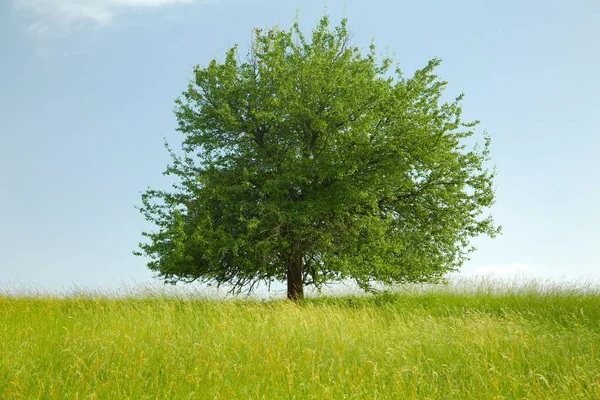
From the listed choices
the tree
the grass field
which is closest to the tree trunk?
the tree

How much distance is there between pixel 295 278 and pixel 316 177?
3.95 metres

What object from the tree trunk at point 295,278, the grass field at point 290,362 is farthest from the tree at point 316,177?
the grass field at point 290,362

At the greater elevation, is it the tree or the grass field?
the tree

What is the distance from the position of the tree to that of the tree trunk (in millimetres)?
49

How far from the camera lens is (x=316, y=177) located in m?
20.2

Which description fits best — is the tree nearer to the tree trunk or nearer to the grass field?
the tree trunk

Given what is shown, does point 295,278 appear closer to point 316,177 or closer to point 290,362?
point 316,177

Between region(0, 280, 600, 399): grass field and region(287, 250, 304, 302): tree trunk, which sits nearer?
region(0, 280, 600, 399): grass field

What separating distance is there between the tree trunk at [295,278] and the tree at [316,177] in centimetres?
5

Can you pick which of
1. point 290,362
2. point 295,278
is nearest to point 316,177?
point 295,278

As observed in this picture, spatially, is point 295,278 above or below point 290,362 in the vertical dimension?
above

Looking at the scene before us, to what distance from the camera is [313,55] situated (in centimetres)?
2070

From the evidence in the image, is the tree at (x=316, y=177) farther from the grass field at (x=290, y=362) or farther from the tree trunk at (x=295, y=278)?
the grass field at (x=290, y=362)

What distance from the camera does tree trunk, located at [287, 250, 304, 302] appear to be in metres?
21.1
